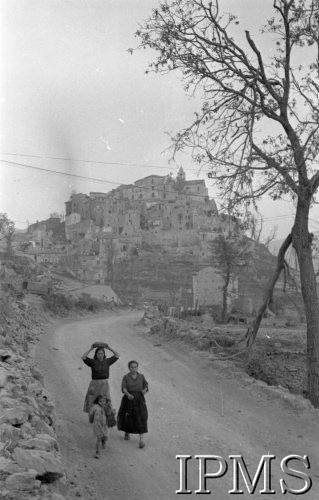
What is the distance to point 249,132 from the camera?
1025 centimetres

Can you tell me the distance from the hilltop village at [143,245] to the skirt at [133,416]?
143 feet

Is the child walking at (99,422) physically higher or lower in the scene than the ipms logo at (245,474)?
higher

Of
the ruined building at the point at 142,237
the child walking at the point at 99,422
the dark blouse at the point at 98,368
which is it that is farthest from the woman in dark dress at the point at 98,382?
the ruined building at the point at 142,237

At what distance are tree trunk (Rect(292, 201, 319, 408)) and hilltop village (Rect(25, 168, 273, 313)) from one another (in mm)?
39502

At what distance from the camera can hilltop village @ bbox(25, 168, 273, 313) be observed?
220 feet

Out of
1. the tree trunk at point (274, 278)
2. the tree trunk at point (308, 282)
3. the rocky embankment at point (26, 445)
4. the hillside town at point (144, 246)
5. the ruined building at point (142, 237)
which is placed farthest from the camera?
the ruined building at point (142, 237)

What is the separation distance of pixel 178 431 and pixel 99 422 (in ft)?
5.52

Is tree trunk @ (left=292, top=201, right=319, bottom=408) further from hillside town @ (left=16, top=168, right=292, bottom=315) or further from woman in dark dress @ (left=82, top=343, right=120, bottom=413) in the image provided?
hillside town @ (left=16, top=168, right=292, bottom=315)

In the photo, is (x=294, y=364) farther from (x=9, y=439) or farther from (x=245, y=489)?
(x=9, y=439)

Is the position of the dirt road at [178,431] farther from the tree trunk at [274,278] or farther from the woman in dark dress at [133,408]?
the tree trunk at [274,278]

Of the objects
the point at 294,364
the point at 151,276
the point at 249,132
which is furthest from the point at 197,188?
the point at 249,132

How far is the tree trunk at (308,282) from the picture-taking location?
10844mm

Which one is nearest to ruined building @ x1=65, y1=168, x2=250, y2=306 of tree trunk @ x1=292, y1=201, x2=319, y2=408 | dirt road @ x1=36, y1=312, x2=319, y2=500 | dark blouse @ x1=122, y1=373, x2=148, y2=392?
dirt road @ x1=36, y1=312, x2=319, y2=500

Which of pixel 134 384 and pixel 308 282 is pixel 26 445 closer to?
pixel 134 384
